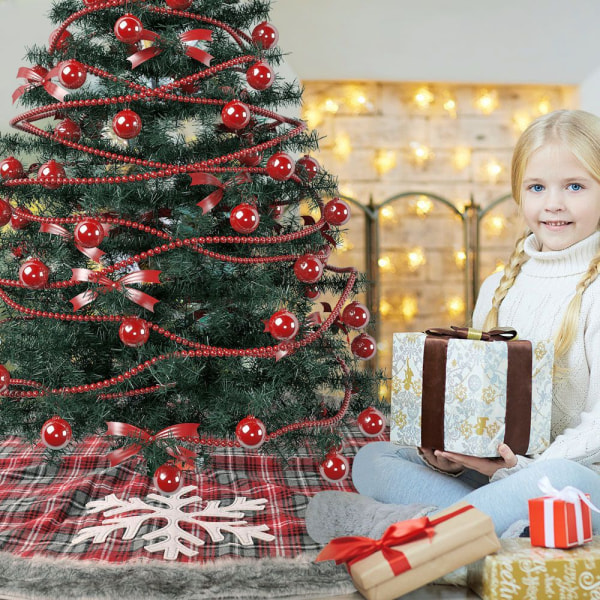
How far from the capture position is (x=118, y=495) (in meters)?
1.63

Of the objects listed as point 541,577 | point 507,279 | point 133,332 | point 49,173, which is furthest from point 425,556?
point 49,173

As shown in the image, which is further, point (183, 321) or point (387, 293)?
point (387, 293)

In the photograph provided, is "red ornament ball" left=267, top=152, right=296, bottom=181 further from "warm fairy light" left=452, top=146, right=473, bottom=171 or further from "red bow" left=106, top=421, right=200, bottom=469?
"warm fairy light" left=452, top=146, right=473, bottom=171

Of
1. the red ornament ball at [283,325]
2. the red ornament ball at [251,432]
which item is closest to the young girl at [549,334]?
the red ornament ball at [251,432]

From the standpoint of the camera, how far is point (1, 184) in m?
1.52

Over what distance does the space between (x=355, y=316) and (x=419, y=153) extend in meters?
2.47

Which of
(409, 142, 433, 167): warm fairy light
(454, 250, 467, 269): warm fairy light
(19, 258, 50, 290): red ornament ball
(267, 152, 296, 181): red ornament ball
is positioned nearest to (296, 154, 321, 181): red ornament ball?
(267, 152, 296, 181): red ornament ball

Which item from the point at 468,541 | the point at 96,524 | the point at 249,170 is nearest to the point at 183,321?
the point at 249,170

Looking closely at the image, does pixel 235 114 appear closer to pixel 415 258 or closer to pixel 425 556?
pixel 425 556

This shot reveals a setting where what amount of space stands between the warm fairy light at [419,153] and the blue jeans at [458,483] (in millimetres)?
2490

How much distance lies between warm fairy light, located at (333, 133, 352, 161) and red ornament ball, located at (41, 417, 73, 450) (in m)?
2.80

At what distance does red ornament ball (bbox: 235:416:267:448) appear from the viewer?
136 cm

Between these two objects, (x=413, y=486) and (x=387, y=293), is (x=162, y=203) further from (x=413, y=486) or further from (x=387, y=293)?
(x=387, y=293)

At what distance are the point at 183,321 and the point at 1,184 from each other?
509mm
